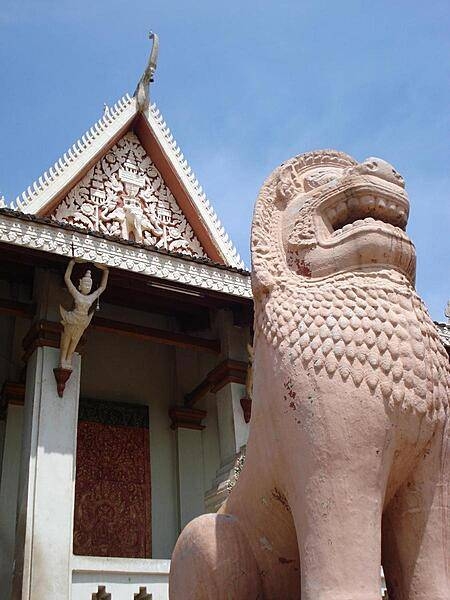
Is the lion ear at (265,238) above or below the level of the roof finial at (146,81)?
below

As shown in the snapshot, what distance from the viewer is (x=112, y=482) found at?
24.6 ft

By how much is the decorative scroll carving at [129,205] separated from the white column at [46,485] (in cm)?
220

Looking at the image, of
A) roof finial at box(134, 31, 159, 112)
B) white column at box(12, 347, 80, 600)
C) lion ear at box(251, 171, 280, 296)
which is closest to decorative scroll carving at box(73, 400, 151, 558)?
white column at box(12, 347, 80, 600)

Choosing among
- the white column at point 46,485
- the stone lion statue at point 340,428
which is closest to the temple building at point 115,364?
the white column at point 46,485

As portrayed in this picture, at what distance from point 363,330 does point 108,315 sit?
6.15 meters

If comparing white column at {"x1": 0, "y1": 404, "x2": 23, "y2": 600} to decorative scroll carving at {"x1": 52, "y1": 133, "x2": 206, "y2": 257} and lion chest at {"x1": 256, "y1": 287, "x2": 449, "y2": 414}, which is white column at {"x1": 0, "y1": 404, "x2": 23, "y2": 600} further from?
lion chest at {"x1": 256, "y1": 287, "x2": 449, "y2": 414}

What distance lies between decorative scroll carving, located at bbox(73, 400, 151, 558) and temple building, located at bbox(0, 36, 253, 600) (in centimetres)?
1

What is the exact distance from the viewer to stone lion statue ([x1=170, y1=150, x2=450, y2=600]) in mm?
1901

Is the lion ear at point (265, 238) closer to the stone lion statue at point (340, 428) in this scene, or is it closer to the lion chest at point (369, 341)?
the stone lion statue at point (340, 428)

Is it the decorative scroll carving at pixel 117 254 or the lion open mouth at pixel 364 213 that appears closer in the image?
the lion open mouth at pixel 364 213

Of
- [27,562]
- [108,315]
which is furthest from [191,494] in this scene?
[27,562]

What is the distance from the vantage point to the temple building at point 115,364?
5.57m

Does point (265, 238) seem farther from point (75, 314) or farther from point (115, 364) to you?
point (115, 364)

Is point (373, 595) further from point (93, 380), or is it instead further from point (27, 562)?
point (93, 380)
